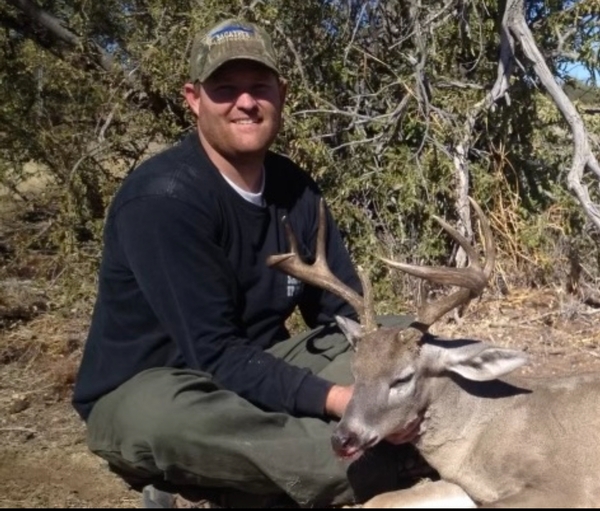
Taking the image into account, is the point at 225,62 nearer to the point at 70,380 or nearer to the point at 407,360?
the point at 407,360

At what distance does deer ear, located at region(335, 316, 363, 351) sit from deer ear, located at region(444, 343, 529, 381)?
0.38 meters

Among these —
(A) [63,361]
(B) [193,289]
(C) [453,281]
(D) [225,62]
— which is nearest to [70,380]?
(A) [63,361]

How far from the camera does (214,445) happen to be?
12.9 feet

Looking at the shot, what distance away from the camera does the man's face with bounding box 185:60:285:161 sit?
4.38m

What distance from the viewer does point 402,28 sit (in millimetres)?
7445

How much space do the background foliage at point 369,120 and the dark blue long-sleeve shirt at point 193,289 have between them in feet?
7.99

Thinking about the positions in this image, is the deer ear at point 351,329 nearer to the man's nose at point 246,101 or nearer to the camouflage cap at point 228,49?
the man's nose at point 246,101

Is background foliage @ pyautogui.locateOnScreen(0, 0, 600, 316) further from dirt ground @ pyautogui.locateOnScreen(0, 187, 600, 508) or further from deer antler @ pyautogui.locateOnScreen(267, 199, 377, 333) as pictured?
deer antler @ pyautogui.locateOnScreen(267, 199, 377, 333)

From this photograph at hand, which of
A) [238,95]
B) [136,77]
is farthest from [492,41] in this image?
[238,95]

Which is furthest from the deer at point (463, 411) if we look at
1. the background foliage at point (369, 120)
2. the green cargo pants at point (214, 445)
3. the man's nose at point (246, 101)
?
the background foliage at point (369, 120)

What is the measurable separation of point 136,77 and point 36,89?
1016mm

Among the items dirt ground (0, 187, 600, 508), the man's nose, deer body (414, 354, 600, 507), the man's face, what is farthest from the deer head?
dirt ground (0, 187, 600, 508)

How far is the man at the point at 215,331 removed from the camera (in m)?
4.00

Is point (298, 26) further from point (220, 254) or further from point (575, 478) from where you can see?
point (575, 478)
